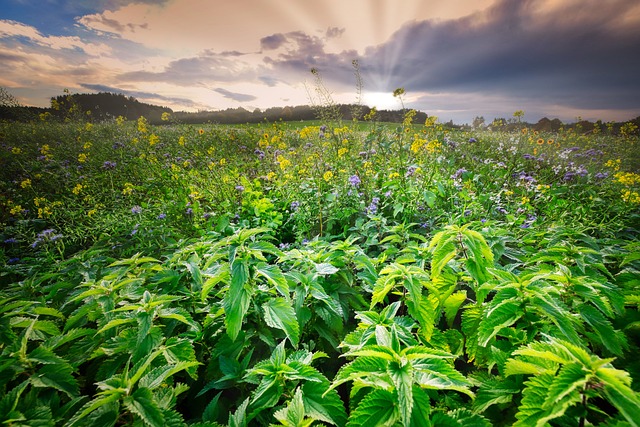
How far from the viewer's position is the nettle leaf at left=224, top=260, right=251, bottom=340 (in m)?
1.03

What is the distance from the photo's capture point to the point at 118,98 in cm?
1517

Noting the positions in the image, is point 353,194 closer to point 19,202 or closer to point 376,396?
point 376,396

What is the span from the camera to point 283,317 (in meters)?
1.14

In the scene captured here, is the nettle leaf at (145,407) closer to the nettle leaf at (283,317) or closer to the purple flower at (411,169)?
the nettle leaf at (283,317)

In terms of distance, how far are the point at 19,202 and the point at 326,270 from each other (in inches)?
247

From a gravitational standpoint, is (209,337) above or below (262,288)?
below

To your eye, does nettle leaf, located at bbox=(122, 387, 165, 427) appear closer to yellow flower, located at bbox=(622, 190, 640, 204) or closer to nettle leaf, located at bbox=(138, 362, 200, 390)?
nettle leaf, located at bbox=(138, 362, 200, 390)

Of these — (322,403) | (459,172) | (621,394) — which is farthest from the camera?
(459,172)

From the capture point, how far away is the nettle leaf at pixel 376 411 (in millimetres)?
715

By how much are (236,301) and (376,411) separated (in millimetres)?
618

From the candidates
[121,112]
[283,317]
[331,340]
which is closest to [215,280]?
[283,317]

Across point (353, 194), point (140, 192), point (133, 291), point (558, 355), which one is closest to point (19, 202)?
point (140, 192)

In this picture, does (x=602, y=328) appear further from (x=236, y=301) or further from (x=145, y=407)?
(x=145, y=407)

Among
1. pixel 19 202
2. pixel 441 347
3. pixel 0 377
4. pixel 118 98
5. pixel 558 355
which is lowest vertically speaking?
pixel 19 202
